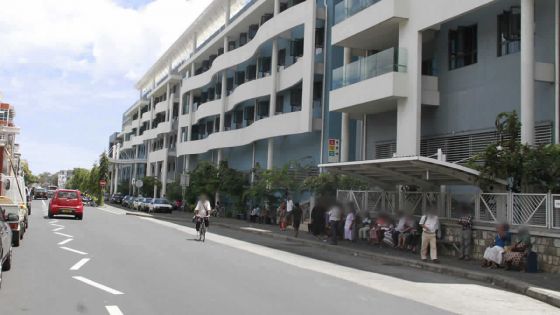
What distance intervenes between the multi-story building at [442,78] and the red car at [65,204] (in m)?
15.0

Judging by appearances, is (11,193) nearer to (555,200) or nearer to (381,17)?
(381,17)

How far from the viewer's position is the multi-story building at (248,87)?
1275 inches

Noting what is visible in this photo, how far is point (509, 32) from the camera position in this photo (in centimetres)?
1969

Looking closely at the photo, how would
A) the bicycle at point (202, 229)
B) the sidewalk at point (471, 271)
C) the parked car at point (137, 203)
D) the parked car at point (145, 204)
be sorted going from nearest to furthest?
the sidewalk at point (471, 271) → the bicycle at point (202, 229) → the parked car at point (145, 204) → the parked car at point (137, 203)

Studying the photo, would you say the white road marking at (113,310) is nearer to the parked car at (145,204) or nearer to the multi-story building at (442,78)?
the multi-story building at (442,78)

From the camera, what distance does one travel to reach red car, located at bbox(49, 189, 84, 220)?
3027cm

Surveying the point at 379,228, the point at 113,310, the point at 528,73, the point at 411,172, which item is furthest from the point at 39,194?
the point at 113,310

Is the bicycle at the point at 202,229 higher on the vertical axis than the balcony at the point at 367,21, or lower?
lower

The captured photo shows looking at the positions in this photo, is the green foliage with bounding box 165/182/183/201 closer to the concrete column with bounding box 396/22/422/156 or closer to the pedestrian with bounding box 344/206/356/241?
the pedestrian with bounding box 344/206/356/241

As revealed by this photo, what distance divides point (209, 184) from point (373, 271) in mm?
27420

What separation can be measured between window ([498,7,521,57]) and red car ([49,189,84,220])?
22.5 metres

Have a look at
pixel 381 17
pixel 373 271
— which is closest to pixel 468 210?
pixel 373 271

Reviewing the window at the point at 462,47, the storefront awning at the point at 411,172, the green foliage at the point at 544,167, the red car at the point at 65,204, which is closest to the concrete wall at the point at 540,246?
the green foliage at the point at 544,167

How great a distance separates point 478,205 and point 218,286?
32.4ft
